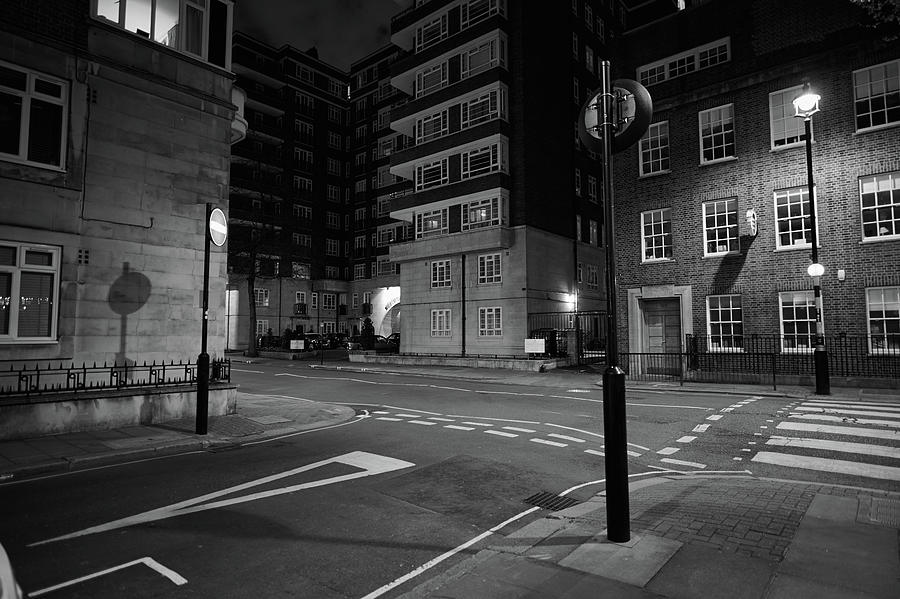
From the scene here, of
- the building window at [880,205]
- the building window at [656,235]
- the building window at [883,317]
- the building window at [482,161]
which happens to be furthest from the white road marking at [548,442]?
the building window at [482,161]

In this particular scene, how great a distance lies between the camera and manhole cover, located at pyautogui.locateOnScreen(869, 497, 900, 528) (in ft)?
16.3

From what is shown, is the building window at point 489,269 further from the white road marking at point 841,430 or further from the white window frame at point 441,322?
the white road marking at point 841,430

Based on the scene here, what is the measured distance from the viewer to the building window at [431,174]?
36.6 metres

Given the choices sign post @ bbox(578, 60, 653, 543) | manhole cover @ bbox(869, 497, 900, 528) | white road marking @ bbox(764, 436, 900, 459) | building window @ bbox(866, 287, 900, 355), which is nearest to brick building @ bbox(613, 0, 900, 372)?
building window @ bbox(866, 287, 900, 355)

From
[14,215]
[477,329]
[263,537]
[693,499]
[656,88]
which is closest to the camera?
[263,537]

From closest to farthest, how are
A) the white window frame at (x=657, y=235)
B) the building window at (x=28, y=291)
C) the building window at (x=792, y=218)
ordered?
1. the building window at (x=28, y=291)
2. the building window at (x=792, y=218)
3. the white window frame at (x=657, y=235)

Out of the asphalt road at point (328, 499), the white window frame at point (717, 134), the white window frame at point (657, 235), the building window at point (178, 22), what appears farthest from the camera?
the white window frame at point (657, 235)

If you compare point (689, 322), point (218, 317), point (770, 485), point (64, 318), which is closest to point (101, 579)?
point (770, 485)

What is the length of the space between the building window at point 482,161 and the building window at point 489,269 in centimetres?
578

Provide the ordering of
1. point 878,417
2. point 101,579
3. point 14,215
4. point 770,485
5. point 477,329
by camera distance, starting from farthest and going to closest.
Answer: point 477,329 < point 878,417 < point 14,215 < point 770,485 < point 101,579

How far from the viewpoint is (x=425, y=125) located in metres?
38.1

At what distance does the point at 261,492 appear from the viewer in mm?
6570

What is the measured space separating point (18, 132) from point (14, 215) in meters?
1.83

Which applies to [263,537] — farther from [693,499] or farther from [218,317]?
[218,317]
